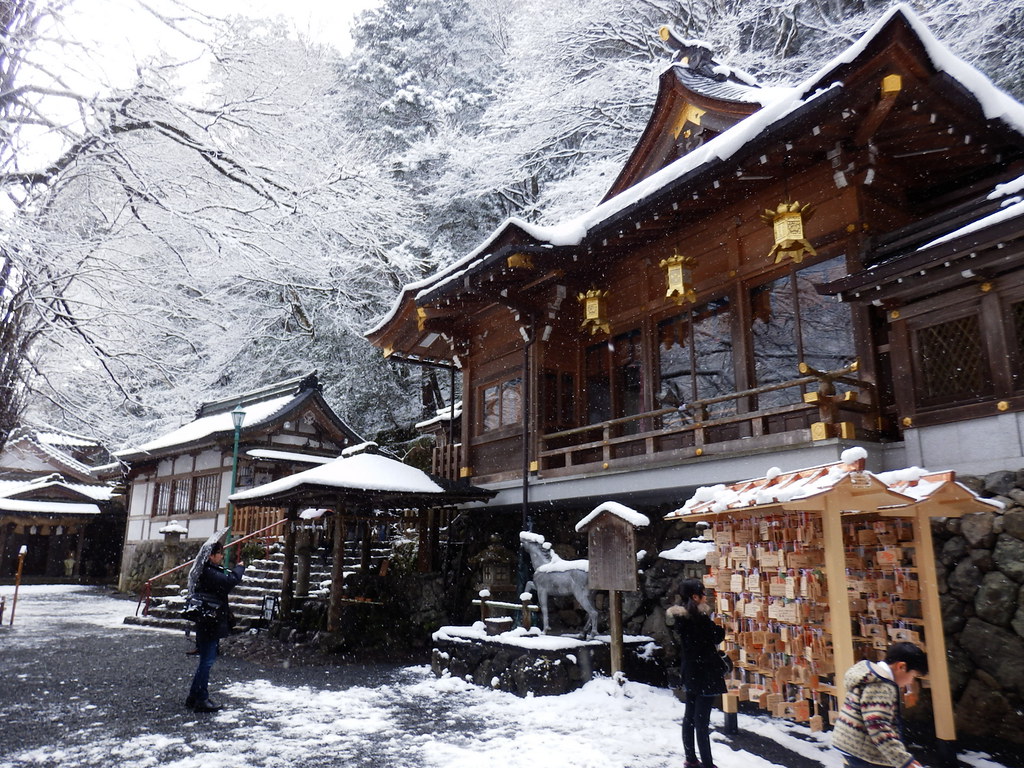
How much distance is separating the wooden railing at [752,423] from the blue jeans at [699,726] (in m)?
3.35

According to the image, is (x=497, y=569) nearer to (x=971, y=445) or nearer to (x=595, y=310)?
(x=595, y=310)

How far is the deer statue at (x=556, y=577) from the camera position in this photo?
9750 millimetres

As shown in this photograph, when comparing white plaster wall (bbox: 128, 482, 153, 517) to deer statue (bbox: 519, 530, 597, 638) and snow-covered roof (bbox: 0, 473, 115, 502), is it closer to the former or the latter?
snow-covered roof (bbox: 0, 473, 115, 502)

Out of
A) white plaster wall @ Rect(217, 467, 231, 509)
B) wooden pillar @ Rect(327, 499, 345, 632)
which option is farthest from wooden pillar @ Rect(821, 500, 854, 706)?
white plaster wall @ Rect(217, 467, 231, 509)

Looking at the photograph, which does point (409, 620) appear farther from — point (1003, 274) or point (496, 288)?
point (1003, 274)

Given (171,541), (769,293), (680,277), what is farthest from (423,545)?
(171,541)

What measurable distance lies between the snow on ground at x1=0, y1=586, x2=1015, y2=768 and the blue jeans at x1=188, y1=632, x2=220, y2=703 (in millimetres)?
288

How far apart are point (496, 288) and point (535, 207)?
11024 millimetres

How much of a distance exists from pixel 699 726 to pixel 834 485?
246 cm

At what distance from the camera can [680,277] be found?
10.4m

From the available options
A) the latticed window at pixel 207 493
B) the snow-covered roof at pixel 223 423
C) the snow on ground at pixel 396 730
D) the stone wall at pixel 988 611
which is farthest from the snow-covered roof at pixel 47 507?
the stone wall at pixel 988 611

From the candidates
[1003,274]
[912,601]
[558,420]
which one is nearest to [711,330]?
[558,420]

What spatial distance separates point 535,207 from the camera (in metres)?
22.6

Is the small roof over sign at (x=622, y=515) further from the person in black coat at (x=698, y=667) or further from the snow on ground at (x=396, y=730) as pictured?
the person in black coat at (x=698, y=667)
